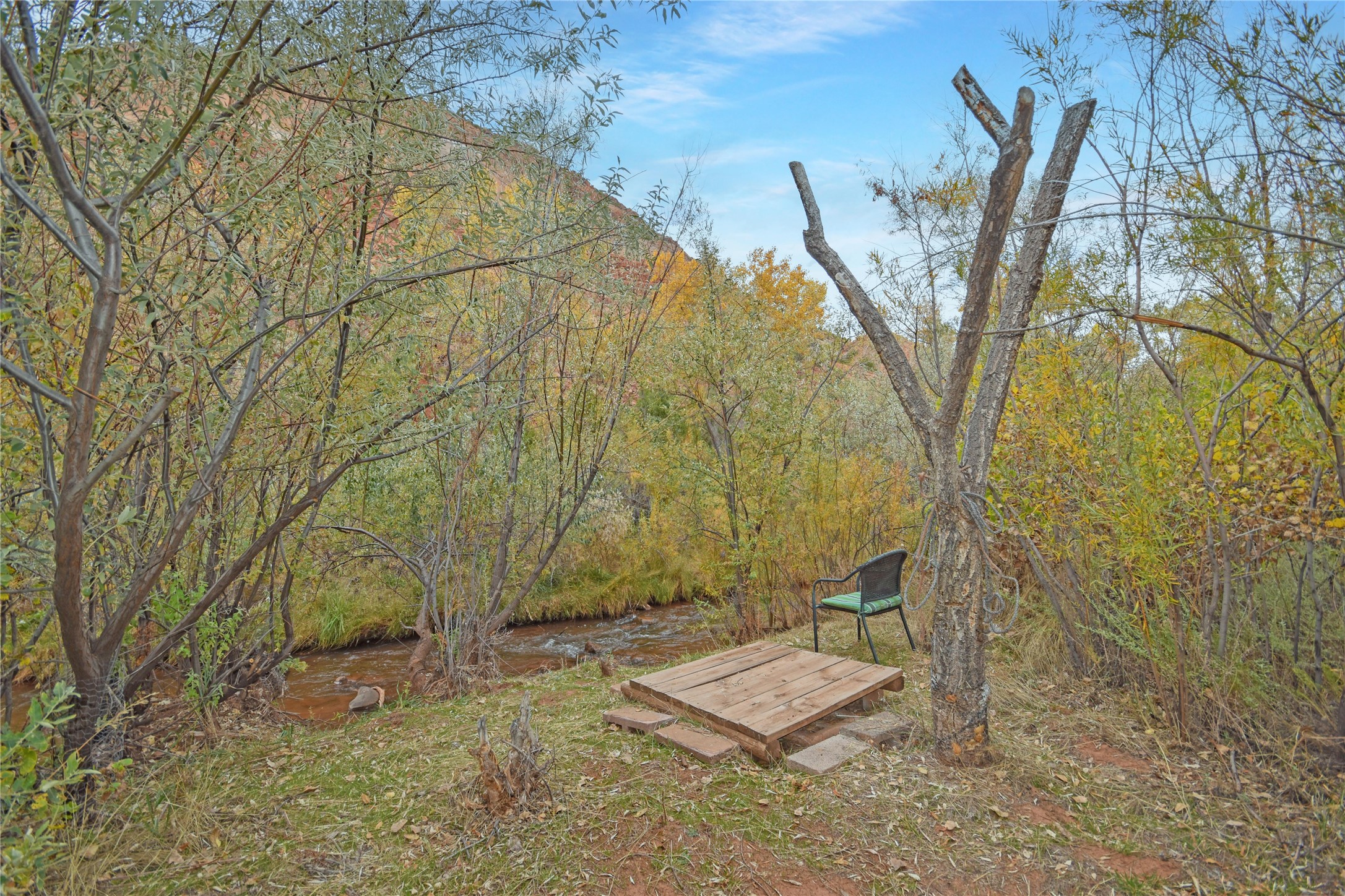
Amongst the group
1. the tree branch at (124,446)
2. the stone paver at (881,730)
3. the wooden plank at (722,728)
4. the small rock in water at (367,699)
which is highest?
the tree branch at (124,446)

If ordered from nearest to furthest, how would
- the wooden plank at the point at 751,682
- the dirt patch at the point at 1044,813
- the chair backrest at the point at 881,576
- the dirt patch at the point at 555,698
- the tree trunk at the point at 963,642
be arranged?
the dirt patch at the point at 1044,813 < the tree trunk at the point at 963,642 < the wooden plank at the point at 751,682 < the dirt patch at the point at 555,698 < the chair backrest at the point at 881,576

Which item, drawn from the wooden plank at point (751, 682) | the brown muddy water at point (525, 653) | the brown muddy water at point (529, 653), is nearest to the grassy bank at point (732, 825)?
the wooden plank at point (751, 682)

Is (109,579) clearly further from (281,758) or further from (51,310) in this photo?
(281,758)

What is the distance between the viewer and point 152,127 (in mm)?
1989

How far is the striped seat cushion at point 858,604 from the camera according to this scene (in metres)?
4.57

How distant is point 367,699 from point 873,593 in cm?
375

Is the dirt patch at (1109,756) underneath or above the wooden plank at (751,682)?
underneath

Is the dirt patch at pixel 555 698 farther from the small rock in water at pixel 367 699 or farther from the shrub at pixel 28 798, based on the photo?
the shrub at pixel 28 798

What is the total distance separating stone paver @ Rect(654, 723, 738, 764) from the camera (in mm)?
2908

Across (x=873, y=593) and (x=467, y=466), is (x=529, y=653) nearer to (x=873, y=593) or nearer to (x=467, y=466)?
(x=467, y=466)

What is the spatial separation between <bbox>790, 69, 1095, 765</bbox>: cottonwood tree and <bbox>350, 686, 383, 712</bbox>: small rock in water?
3968 mm

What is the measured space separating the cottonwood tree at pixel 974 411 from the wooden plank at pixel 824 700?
0.50m

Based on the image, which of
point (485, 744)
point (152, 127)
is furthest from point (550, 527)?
point (152, 127)

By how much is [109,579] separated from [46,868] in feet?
3.18
